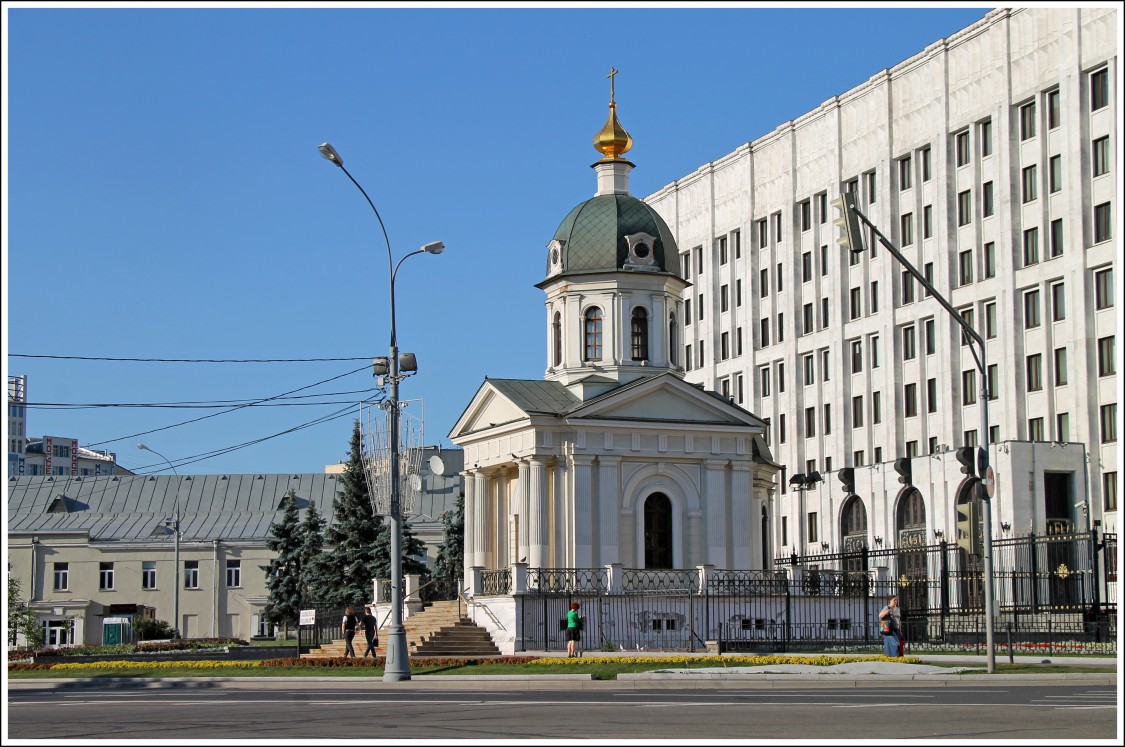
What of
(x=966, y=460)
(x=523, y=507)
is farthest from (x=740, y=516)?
(x=966, y=460)

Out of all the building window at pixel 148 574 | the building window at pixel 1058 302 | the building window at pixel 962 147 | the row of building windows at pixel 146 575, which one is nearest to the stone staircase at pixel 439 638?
the building window at pixel 1058 302

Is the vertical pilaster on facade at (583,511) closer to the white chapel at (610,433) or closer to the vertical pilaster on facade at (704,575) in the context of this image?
the white chapel at (610,433)

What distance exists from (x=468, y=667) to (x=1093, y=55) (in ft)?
140

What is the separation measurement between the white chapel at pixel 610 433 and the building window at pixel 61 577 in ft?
151

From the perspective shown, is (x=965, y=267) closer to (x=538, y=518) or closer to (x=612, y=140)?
(x=612, y=140)

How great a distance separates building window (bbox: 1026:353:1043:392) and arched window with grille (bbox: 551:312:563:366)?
1032 inches

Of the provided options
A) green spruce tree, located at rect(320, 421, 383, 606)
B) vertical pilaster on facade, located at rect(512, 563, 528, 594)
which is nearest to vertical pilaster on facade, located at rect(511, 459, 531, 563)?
vertical pilaster on facade, located at rect(512, 563, 528, 594)

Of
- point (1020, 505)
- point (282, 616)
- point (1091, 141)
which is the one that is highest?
point (1091, 141)

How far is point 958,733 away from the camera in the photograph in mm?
16516

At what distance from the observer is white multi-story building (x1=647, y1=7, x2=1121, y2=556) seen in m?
63.8

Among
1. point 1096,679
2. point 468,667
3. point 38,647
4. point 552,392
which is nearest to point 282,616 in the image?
point 38,647

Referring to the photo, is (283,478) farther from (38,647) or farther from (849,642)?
(849,642)

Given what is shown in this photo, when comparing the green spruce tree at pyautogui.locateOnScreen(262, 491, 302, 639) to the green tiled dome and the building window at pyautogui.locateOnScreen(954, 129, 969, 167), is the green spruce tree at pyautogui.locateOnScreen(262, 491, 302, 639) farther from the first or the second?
the building window at pyautogui.locateOnScreen(954, 129, 969, 167)

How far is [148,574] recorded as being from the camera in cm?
8994
